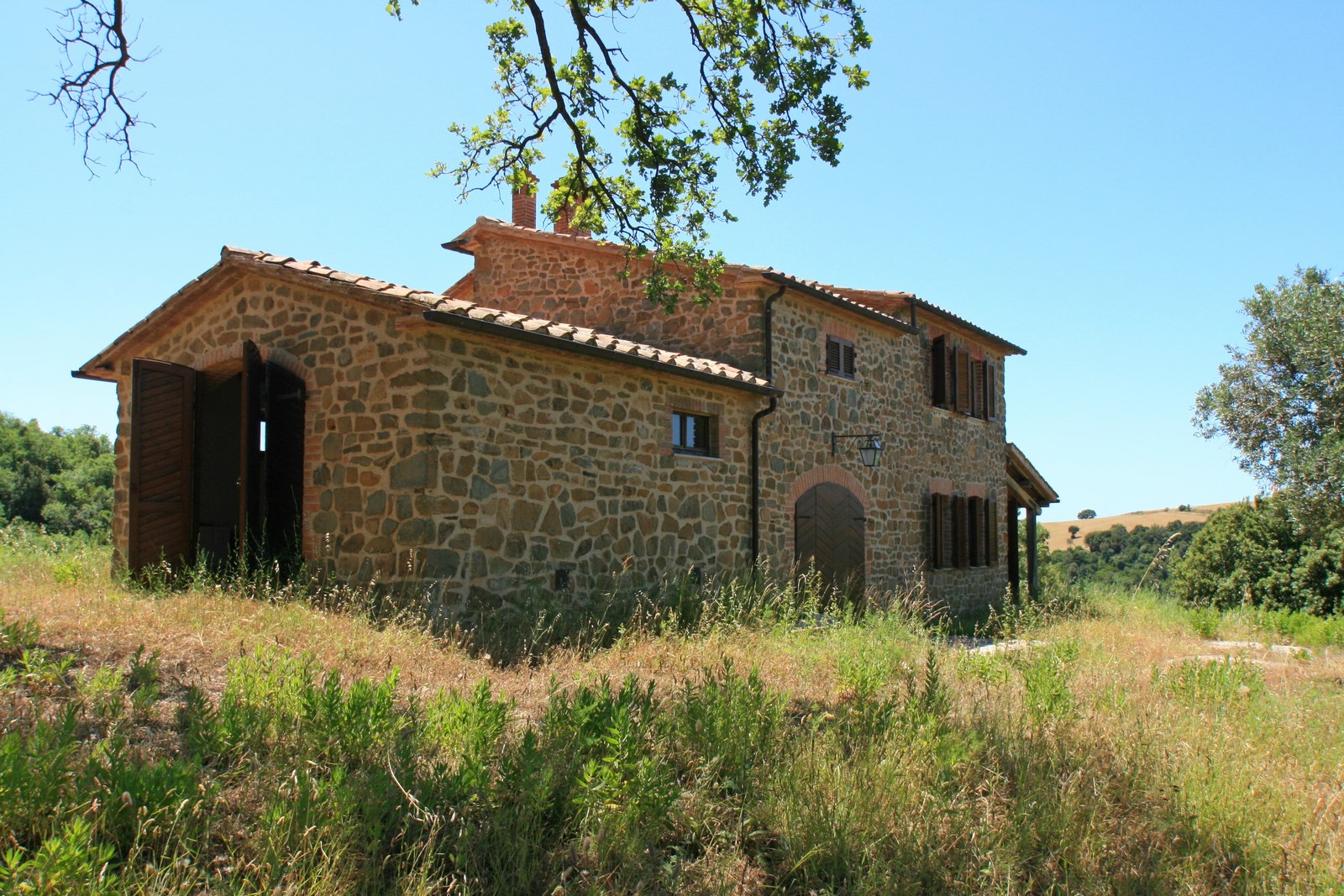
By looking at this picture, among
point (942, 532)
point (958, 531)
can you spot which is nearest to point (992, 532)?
point (958, 531)

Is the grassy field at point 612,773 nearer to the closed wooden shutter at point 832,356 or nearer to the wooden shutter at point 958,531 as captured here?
the closed wooden shutter at point 832,356

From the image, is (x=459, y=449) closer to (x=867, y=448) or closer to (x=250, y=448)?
(x=250, y=448)

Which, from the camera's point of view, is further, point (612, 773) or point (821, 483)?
point (821, 483)

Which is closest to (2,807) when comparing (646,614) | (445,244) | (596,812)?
(596,812)

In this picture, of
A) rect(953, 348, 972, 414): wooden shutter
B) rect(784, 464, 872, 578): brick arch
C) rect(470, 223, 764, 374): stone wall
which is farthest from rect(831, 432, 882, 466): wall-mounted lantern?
rect(953, 348, 972, 414): wooden shutter

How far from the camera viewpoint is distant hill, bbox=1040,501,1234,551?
46.0 meters

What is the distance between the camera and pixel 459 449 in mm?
8172

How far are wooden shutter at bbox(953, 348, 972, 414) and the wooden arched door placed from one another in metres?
4.41

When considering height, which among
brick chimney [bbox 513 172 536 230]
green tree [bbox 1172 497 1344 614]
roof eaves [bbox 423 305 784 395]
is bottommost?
green tree [bbox 1172 497 1344 614]

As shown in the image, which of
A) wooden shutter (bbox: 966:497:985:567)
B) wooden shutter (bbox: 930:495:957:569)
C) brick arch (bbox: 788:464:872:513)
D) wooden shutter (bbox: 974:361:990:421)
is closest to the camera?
brick arch (bbox: 788:464:872:513)

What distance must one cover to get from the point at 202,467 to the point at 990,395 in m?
14.6

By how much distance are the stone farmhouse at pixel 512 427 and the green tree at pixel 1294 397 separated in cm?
562

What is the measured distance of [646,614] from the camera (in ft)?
30.1

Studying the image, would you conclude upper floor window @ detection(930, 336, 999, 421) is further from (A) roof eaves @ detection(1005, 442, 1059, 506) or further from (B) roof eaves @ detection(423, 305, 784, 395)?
(B) roof eaves @ detection(423, 305, 784, 395)
